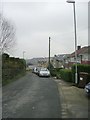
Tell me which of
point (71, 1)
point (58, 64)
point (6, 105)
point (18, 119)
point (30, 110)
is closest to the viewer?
point (18, 119)

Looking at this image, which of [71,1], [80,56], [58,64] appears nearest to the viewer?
[71,1]

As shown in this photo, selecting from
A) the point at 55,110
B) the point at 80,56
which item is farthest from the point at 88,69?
the point at 80,56

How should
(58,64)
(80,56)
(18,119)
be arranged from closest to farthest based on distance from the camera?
(18,119), (80,56), (58,64)

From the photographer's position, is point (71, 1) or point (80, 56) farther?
point (80, 56)

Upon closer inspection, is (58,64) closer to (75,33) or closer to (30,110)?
(75,33)

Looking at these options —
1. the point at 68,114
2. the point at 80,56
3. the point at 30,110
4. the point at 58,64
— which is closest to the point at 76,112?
the point at 68,114

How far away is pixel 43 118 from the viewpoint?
10.4m

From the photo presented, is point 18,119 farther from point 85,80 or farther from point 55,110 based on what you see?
point 85,80

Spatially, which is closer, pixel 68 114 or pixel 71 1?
pixel 68 114

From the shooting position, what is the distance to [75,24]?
1072 inches

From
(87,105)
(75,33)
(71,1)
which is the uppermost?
(71,1)

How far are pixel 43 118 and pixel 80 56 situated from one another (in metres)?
61.4

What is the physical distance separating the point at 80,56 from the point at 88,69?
1723 inches

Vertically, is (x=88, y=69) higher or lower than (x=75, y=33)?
lower
